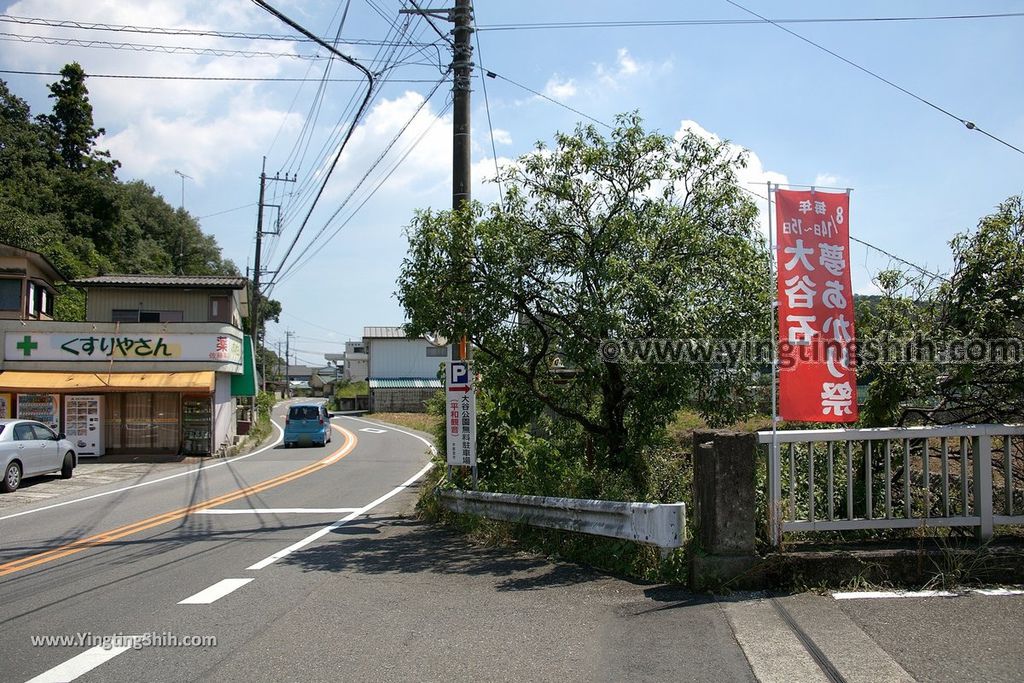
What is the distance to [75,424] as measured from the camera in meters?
25.0

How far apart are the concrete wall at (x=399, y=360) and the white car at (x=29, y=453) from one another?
1853 inches

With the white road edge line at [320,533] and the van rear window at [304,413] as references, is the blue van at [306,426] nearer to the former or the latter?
the van rear window at [304,413]

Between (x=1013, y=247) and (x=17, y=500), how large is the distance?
17.0 meters

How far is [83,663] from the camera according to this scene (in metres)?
4.85

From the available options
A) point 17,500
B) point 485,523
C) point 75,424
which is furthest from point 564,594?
point 75,424

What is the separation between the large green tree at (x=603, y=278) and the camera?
872 cm

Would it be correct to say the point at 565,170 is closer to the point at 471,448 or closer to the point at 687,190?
the point at 687,190

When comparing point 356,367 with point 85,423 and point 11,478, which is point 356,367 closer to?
point 85,423

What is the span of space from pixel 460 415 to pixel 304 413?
21799 millimetres

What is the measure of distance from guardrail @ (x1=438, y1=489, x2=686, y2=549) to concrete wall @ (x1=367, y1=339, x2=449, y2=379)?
56711 millimetres

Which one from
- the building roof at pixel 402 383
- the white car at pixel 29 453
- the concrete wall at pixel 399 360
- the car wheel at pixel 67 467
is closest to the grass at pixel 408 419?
the building roof at pixel 402 383

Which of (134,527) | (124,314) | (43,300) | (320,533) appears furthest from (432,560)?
(43,300)

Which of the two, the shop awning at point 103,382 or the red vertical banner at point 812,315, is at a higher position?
the red vertical banner at point 812,315

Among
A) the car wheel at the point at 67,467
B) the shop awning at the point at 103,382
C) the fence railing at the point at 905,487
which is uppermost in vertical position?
the shop awning at the point at 103,382
